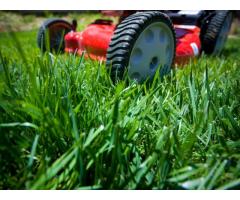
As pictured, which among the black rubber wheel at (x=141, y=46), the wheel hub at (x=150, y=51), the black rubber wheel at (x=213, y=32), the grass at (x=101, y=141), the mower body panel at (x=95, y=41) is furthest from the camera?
the black rubber wheel at (x=213, y=32)

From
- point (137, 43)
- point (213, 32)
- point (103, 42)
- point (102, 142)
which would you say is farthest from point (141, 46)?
point (213, 32)

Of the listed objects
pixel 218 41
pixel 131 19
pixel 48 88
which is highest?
pixel 131 19

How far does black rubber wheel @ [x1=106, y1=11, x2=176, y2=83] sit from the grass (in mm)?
348

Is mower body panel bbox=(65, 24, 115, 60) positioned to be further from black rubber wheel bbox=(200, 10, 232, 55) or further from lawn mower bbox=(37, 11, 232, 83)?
black rubber wheel bbox=(200, 10, 232, 55)

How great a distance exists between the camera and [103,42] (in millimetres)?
1973

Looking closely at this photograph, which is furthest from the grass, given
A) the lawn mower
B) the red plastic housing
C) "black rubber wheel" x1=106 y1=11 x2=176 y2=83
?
the red plastic housing

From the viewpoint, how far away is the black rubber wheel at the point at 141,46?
1455 millimetres

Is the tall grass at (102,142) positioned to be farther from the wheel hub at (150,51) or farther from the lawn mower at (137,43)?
the wheel hub at (150,51)

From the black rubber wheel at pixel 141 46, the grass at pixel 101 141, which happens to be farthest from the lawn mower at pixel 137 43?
the grass at pixel 101 141

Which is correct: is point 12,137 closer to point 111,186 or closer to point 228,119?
point 111,186

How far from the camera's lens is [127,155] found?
2.85 feet

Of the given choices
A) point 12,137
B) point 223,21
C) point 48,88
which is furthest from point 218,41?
point 12,137

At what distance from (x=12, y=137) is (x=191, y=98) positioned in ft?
1.77

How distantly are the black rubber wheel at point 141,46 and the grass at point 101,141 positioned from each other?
0.35m
